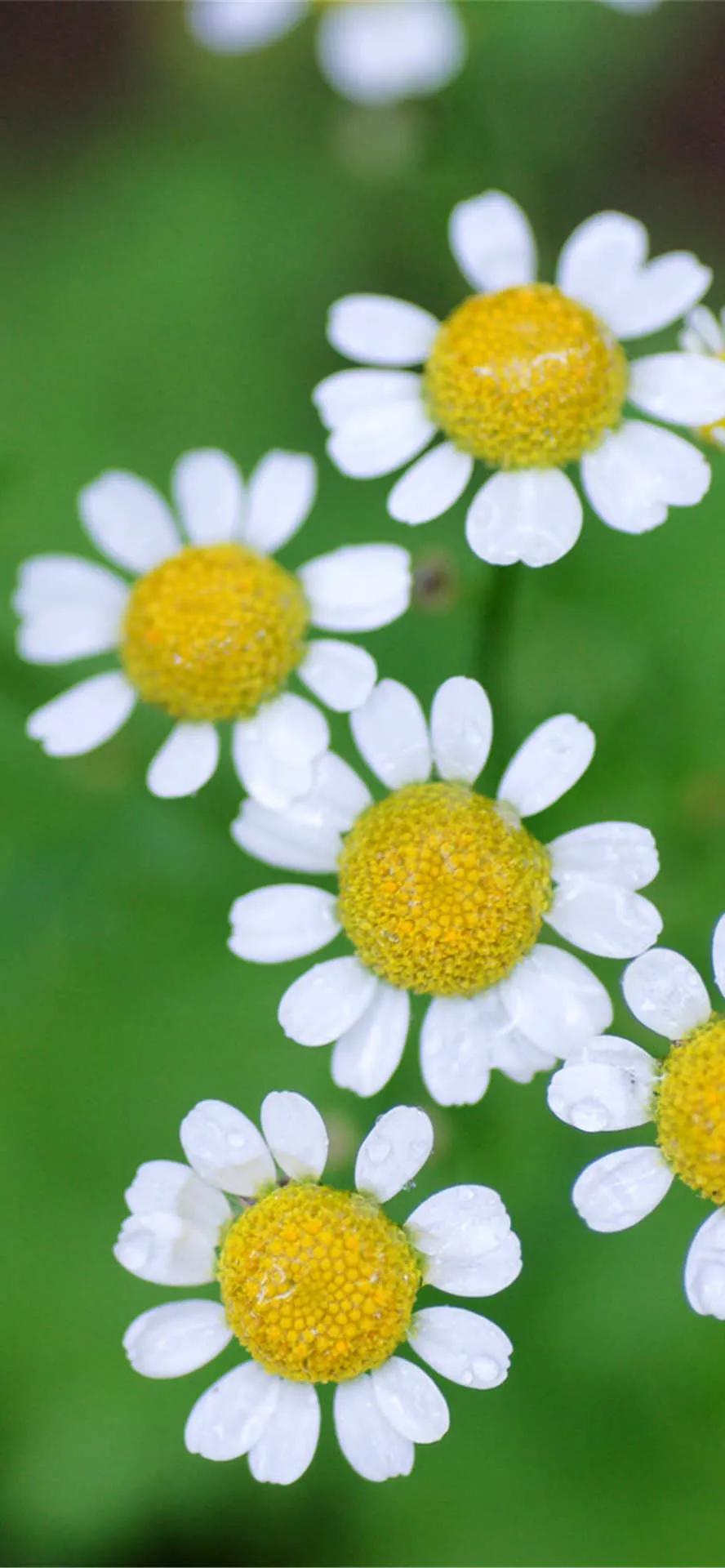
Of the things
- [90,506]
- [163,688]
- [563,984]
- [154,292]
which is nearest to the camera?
[563,984]

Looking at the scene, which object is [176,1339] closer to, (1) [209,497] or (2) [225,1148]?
(2) [225,1148]

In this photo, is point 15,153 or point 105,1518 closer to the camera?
point 105,1518

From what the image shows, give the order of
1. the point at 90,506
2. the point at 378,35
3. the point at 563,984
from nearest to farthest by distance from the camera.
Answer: the point at 563,984 → the point at 90,506 → the point at 378,35

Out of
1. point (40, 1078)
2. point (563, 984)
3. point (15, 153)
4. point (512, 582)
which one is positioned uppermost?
point (15, 153)

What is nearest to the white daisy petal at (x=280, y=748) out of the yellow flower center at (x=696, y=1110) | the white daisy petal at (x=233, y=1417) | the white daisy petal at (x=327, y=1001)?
the white daisy petal at (x=327, y=1001)

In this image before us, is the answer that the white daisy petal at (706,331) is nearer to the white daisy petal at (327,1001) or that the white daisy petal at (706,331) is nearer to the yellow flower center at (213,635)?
the yellow flower center at (213,635)

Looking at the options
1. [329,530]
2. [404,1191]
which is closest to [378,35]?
[329,530]

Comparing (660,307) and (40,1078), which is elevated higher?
(660,307)

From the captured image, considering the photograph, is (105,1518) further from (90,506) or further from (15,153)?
(15,153)
